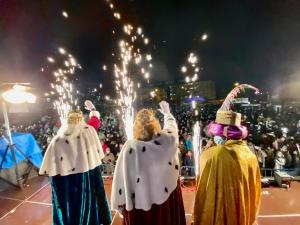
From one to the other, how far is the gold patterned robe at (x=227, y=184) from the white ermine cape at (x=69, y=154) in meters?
1.76

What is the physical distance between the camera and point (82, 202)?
13.5 ft

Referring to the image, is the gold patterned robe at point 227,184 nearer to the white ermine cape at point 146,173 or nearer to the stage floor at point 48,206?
the white ermine cape at point 146,173

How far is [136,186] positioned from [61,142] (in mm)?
1501

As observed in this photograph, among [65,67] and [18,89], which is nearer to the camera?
[18,89]

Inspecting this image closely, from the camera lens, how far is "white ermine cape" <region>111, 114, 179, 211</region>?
9.60 ft

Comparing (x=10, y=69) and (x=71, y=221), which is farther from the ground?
(x=10, y=69)

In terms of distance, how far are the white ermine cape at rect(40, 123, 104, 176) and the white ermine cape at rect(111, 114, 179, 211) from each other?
1056mm

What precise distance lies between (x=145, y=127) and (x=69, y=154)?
1474 millimetres

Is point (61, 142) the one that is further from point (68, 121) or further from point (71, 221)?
point (71, 221)

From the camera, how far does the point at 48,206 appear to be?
5.62 metres

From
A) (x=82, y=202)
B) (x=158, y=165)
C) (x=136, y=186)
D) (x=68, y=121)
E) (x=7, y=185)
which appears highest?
(x=68, y=121)

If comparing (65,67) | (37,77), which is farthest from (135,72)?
(37,77)

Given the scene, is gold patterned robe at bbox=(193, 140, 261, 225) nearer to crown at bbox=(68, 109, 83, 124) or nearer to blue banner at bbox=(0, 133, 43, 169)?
crown at bbox=(68, 109, 83, 124)

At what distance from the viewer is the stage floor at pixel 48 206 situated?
470 cm
